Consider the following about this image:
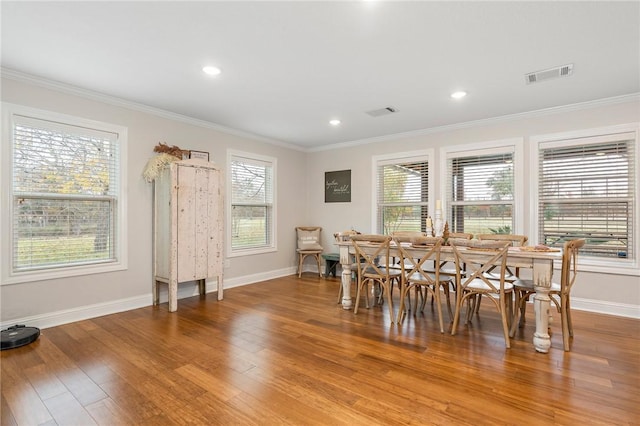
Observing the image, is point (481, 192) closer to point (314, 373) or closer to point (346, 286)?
point (346, 286)

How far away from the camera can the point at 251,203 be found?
5.59 meters

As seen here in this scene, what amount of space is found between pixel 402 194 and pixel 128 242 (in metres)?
4.06

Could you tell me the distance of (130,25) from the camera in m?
2.35

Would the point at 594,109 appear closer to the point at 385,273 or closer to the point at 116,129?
the point at 385,273

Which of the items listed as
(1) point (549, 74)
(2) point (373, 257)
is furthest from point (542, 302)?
(1) point (549, 74)

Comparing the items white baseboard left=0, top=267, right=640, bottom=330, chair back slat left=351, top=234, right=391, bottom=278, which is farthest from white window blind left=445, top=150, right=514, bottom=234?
chair back slat left=351, top=234, right=391, bottom=278

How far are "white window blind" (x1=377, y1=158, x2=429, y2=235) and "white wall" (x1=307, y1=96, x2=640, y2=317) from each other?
19cm

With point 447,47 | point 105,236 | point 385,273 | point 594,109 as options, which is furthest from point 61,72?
point 594,109

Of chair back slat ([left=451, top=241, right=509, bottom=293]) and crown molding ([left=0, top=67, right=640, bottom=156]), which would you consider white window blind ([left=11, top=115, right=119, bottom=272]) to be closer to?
crown molding ([left=0, top=67, right=640, bottom=156])

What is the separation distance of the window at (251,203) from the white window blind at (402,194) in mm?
1945

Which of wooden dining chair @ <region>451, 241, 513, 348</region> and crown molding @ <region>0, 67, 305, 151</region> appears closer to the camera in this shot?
wooden dining chair @ <region>451, 241, 513, 348</region>

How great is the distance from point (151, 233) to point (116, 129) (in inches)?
51.2

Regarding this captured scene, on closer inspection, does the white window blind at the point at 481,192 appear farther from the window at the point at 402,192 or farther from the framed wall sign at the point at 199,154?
the framed wall sign at the point at 199,154

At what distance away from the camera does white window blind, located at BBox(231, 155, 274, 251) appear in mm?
5352
